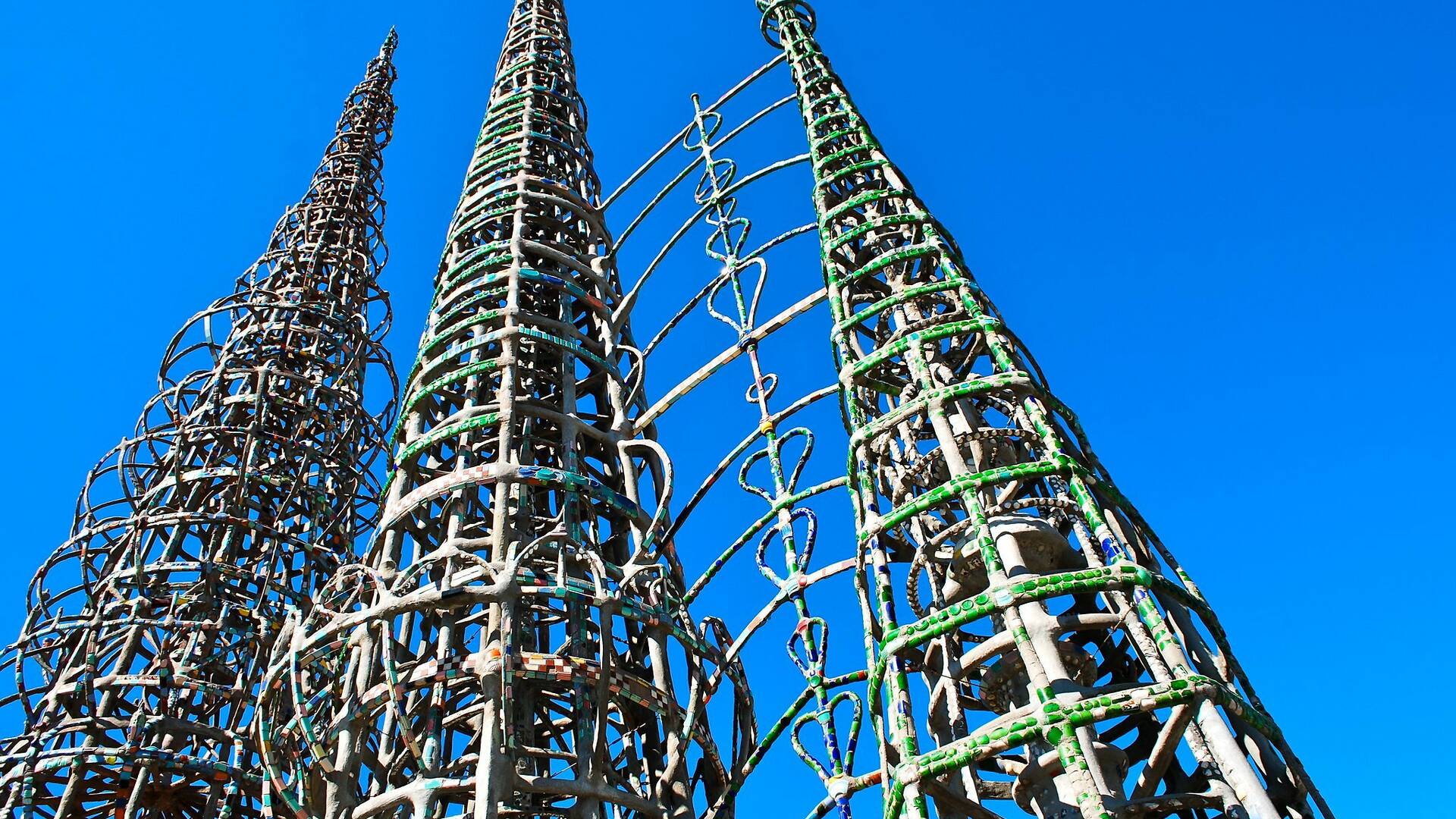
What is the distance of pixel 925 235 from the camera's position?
11156 mm

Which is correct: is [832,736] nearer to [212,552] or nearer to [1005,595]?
[1005,595]

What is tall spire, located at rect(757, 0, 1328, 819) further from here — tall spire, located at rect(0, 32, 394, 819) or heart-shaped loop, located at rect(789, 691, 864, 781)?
tall spire, located at rect(0, 32, 394, 819)

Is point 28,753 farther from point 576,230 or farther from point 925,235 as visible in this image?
point 925,235

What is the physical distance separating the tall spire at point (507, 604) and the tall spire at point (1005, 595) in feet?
8.68

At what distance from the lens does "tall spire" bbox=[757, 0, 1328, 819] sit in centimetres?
636

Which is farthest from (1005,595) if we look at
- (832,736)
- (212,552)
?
(212,552)

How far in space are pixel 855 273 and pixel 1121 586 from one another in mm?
4884

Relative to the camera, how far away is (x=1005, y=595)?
689cm

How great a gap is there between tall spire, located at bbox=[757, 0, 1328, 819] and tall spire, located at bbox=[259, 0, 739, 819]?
8.68 ft

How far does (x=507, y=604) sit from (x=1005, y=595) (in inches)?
191

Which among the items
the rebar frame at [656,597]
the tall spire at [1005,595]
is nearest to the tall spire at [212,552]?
the rebar frame at [656,597]

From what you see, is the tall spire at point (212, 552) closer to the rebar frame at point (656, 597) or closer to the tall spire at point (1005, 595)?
the rebar frame at point (656, 597)

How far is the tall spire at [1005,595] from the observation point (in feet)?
20.9

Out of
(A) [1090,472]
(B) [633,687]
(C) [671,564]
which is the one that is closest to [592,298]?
(C) [671,564]
